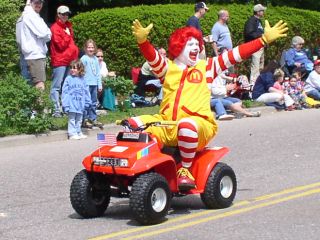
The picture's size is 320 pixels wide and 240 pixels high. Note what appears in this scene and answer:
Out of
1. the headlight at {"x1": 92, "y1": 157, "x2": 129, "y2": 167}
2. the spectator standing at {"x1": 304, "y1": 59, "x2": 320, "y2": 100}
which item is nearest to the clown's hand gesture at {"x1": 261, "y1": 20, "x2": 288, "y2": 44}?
the headlight at {"x1": 92, "y1": 157, "x2": 129, "y2": 167}

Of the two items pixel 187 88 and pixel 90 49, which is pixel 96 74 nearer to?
pixel 90 49

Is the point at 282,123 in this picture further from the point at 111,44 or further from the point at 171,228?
the point at 171,228

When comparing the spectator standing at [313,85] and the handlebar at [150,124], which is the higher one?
the handlebar at [150,124]

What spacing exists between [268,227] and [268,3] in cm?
1789

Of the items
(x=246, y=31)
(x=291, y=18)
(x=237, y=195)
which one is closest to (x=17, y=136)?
(x=237, y=195)

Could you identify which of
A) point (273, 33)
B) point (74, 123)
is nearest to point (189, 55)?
point (273, 33)

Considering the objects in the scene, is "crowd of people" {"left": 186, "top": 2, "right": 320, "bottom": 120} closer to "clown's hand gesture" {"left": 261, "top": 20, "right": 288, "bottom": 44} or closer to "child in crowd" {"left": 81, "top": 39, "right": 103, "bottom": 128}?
"child in crowd" {"left": 81, "top": 39, "right": 103, "bottom": 128}

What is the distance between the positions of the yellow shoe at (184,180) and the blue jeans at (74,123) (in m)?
5.65

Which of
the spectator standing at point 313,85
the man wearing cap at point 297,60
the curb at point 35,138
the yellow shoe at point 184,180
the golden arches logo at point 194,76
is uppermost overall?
the golden arches logo at point 194,76

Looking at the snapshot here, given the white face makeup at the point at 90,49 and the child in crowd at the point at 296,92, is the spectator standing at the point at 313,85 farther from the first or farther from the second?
the white face makeup at the point at 90,49

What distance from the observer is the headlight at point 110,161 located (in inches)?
299

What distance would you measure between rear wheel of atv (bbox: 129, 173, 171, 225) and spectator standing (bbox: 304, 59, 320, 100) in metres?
Answer: 11.8

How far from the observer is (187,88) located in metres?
8.43

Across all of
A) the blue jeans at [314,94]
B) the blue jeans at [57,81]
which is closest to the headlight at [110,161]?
the blue jeans at [57,81]
